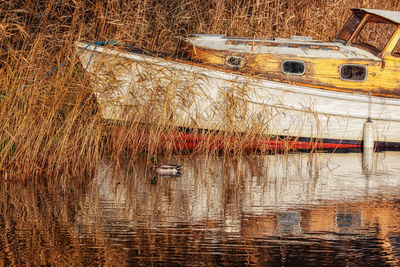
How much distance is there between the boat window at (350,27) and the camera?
12.0 meters

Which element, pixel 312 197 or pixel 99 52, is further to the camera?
pixel 99 52

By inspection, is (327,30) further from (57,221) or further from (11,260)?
(11,260)

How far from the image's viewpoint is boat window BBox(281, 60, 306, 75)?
11.2m

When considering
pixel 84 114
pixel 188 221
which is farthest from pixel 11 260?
pixel 84 114

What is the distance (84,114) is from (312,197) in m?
3.06

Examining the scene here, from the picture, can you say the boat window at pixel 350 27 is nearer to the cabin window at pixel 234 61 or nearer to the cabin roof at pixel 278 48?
the cabin roof at pixel 278 48

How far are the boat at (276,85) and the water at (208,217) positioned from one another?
3.48 ft

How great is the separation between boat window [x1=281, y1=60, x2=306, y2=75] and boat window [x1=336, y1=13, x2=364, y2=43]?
120 centimetres

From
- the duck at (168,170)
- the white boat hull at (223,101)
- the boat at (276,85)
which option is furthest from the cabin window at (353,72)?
the duck at (168,170)

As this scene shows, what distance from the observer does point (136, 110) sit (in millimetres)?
9969

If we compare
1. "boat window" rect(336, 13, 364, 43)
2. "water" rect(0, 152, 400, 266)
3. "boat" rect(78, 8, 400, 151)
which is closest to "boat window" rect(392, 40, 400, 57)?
"boat" rect(78, 8, 400, 151)

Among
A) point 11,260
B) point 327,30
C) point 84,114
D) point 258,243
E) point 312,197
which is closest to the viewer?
point 11,260

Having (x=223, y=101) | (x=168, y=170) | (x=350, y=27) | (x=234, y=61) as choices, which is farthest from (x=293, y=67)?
(x=168, y=170)

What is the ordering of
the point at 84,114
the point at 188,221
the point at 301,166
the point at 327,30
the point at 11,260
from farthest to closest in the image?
the point at 327,30
the point at 301,166
the point at 84,114
the point at 188,221
the point at 11,260
